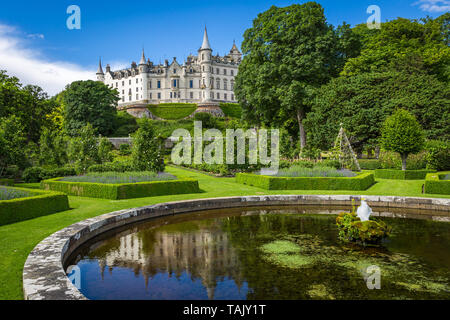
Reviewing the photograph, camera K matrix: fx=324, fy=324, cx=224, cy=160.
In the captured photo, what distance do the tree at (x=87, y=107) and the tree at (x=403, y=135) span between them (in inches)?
1582

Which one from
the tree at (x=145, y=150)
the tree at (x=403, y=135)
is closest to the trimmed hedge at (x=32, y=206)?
the tree at (x=145, y=150)

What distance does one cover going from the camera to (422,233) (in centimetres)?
923

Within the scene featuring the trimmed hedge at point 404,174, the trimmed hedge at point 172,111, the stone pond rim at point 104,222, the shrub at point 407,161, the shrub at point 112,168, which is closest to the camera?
the stone pond rim at point 104,222

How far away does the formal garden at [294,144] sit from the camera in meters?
10.9

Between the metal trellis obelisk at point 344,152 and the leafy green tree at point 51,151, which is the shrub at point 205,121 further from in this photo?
the metal trellis obelisk at point 344,152

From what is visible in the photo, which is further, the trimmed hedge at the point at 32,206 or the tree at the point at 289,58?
the tree at the point at 289,58

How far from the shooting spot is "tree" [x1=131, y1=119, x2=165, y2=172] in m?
18.5

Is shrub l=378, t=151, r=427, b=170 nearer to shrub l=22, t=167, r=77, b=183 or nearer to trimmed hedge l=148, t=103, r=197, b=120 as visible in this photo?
shrub l=22, t=167, r=77, b=183

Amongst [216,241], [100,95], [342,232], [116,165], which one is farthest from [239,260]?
[100,95]

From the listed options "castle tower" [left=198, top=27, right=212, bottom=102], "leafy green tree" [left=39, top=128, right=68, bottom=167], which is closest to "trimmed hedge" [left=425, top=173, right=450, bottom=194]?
"leafy green tree" [left=39, top=128, right=68, bottom=167]

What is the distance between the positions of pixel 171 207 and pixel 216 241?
385 cm

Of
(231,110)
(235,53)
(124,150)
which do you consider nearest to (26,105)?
(124,150)
